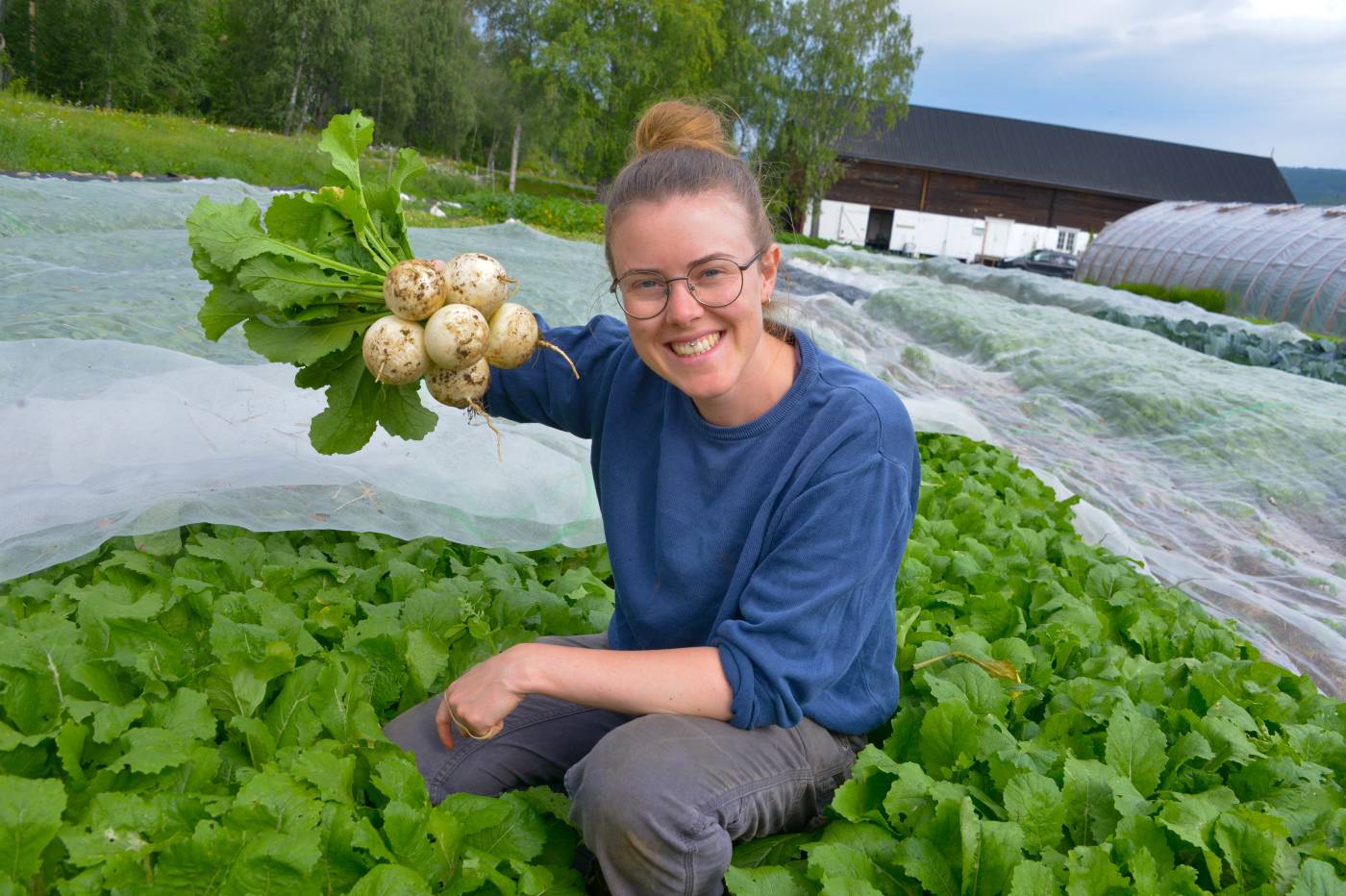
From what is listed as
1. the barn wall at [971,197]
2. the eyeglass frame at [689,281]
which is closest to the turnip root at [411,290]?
the eyeglass frame at [689,281]

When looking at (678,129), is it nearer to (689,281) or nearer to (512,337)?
(689,281)

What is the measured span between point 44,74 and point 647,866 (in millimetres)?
20805

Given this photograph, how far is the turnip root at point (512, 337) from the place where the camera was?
2100 millimetres

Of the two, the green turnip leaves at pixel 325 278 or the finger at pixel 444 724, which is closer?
the finger at pixel 444 724

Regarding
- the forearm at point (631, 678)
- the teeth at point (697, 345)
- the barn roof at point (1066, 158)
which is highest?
the barn roof at point (1066, 158)

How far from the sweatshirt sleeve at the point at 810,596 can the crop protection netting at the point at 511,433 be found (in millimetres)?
1037

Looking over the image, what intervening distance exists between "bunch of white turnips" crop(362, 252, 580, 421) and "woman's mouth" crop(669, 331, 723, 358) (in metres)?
0.41

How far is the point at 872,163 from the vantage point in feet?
103

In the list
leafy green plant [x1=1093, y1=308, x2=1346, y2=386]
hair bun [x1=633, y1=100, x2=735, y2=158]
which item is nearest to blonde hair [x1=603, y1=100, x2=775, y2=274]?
hair bun [x1=633, y1=100, x2=735, y2=158]

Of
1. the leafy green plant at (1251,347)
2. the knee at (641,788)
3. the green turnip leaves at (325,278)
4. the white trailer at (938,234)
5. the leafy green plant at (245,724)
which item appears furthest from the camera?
the white trailer at (938,234)

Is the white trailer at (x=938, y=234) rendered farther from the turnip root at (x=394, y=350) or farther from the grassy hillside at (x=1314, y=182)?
the grassy hillside at (x=1314, y=182)

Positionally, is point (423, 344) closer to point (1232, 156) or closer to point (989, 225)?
point (989, 225)

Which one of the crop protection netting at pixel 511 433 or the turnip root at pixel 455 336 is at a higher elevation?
the turnip root at pixel 455 336

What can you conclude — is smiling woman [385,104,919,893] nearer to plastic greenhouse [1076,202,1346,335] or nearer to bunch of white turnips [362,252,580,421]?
bunch of white turnips [362,252,580,421]
